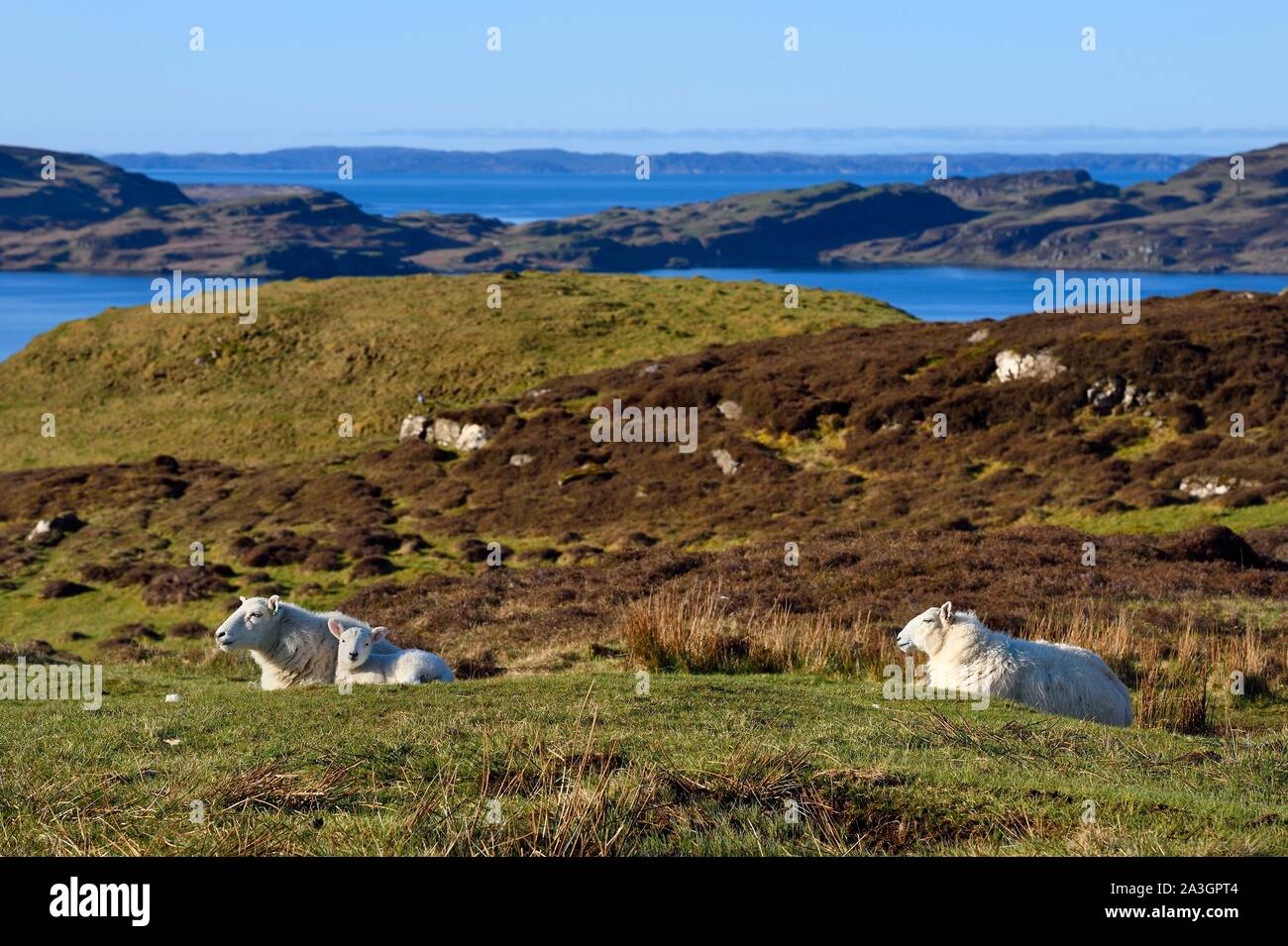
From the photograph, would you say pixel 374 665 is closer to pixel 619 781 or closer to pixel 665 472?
pixel 619 781

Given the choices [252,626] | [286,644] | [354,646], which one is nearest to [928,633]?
[354,646]

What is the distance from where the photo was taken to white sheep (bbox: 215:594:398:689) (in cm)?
1638

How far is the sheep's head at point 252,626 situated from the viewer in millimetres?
16031

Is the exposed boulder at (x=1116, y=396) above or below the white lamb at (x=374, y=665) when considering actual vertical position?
above

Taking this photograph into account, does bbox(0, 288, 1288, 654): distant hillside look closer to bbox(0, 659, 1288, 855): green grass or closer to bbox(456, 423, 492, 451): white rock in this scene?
bbox(456, 423, 492, 451): white rock

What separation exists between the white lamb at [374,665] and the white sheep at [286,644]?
1.29 ft

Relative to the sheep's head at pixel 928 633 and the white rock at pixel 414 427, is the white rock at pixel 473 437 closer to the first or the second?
the white rock at pixel 414 427

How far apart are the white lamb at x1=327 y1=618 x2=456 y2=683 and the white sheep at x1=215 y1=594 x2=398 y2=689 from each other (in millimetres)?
393

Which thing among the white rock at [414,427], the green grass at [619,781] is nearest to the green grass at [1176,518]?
the green grass at [619,781]

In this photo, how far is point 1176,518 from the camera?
34.1 metres
